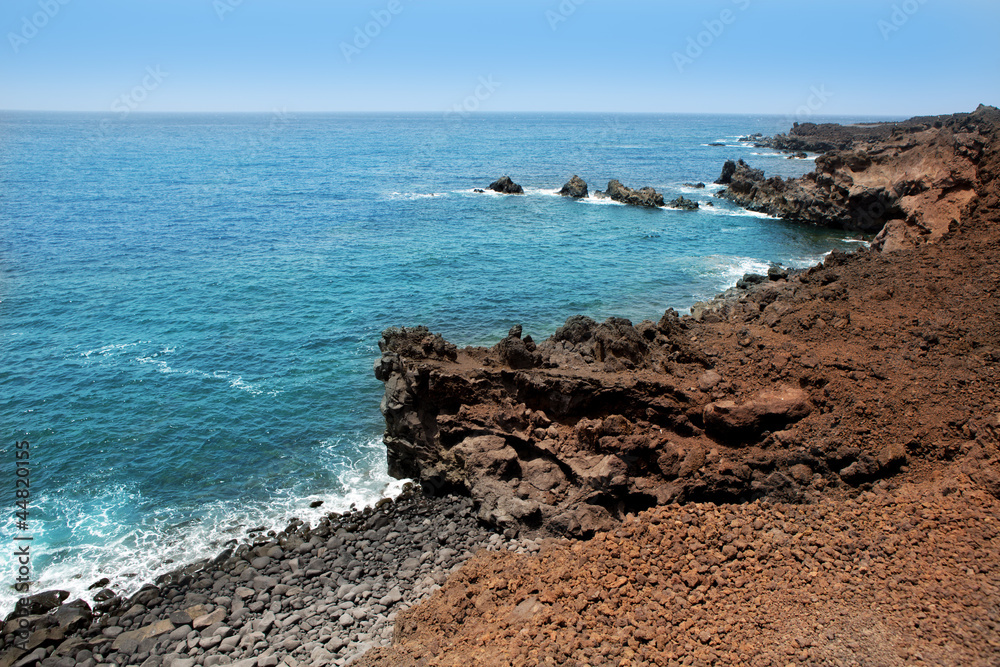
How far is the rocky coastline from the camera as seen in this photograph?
11828 millimetres

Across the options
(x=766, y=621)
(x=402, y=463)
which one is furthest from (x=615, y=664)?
(x=402, y=463)

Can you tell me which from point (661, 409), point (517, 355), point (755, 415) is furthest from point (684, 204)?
point (755, 415)

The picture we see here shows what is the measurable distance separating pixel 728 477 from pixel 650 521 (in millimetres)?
2630

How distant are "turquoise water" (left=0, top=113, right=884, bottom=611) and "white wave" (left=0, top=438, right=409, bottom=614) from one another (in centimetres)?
8

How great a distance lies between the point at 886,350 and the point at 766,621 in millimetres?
12844

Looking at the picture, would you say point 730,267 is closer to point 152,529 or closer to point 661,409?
point 661,409

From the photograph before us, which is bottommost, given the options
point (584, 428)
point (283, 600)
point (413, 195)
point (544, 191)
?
point (283, 600)

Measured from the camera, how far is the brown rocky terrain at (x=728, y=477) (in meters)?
11.6

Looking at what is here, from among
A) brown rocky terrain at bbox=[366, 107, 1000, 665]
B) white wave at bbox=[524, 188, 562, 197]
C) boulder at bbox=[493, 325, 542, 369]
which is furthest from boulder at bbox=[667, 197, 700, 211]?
boulder at bbox=[493, 325, 542, 369]

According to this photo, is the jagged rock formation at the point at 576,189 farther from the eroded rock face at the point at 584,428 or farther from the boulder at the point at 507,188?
the eroded rock face at the point at 584,428

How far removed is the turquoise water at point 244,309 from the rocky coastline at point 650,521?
2.85 m

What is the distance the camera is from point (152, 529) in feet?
67.7

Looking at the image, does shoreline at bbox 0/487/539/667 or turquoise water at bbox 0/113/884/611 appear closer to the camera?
shoreline at bbox 0/487/539/667

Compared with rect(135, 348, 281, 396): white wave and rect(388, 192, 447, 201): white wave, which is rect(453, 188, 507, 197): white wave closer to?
rect(388, 192, 447, 201): white wave
